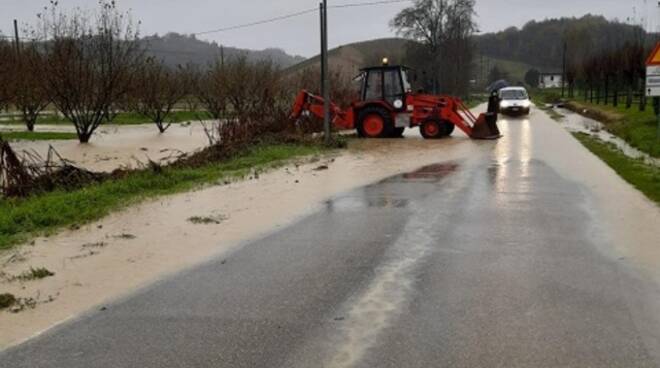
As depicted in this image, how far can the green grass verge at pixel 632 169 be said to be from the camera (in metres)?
11.7

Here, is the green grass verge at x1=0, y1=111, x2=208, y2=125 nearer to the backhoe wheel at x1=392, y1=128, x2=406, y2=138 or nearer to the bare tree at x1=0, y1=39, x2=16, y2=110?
the bare tree at x1=0, y1=39, x2=16, y2=110

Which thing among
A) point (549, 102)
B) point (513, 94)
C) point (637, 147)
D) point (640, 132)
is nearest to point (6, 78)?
point (637, 147)

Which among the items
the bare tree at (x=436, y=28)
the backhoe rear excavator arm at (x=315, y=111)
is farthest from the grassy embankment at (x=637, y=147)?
the bare tree at (x=436, y=28)

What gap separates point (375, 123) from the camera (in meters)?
24.5

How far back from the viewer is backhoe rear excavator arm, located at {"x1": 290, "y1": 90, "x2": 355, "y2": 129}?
24.2 metres

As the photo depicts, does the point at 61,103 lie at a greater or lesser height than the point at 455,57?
lesser

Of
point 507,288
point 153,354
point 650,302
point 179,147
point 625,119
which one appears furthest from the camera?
point 625,119

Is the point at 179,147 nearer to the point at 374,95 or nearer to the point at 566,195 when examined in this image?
the point at 374,95

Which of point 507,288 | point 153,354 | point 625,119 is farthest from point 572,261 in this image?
point 625,119

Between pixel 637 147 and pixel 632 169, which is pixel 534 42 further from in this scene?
pixel 632 169

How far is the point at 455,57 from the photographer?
79812 mm

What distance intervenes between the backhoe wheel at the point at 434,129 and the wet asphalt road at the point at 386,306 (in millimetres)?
14961

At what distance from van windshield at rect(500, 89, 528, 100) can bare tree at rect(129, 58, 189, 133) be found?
66.2 ft

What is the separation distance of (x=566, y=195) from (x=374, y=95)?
46.1 ft
